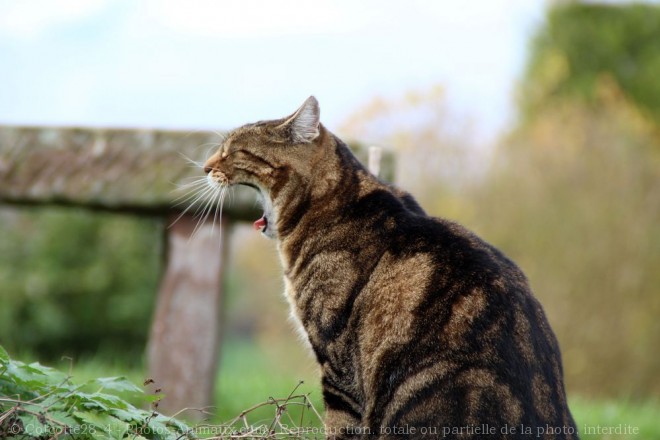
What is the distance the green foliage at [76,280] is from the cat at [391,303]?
23.7ft

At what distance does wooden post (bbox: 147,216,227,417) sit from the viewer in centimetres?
596

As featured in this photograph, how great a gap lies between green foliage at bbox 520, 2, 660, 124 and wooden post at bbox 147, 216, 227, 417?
36.8 ft

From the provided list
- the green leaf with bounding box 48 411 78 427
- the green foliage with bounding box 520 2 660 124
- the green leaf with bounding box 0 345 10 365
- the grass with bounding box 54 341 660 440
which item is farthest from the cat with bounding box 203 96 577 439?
the green foliage with bounding box 520 2 660 124

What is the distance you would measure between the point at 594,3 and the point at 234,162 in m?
15.7

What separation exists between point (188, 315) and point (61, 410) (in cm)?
343

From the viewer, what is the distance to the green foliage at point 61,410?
249 cm

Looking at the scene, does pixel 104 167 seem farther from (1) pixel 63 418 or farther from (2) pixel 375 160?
(1) pixel 63 418

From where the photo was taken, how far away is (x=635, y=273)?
10703 millimetres

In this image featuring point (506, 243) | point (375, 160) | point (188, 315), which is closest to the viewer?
point (375, 160)

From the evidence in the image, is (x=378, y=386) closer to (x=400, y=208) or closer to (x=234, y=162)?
(x=400, y=208)

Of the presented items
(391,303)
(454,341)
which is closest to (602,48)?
(391,303)

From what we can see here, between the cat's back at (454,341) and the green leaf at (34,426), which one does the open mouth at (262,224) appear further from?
the green leaf at (34,426)

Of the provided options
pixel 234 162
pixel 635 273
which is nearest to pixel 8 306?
pixel 635 273

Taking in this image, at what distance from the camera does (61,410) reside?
2568mm
